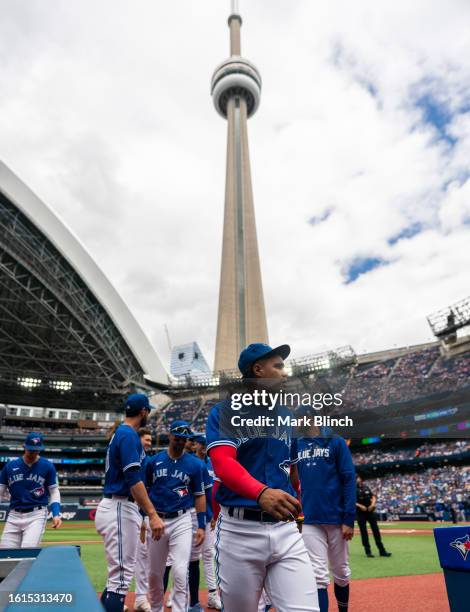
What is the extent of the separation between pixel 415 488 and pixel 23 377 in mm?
38707

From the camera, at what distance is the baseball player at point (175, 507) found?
14.9 ft

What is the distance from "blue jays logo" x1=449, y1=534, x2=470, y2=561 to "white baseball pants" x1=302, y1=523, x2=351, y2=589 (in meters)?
1.50

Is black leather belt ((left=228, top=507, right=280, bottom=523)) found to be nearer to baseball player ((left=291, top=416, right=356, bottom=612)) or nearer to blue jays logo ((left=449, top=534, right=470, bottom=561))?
blue jays logo ((left=449, top=534, right=470, bottom=561))

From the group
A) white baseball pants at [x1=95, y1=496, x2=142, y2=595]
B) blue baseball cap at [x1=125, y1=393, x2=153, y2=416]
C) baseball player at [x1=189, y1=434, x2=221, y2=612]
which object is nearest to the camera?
white baseball pants at [x1=95, y1=496, x2=142, y2=595]

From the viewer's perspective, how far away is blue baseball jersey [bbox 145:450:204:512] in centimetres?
499

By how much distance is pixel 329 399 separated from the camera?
3480 millimetres

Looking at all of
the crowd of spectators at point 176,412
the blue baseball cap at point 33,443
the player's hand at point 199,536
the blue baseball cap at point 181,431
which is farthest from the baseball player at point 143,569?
the crowd of spectators at point 176,412

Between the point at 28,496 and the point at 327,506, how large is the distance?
417 centimetres

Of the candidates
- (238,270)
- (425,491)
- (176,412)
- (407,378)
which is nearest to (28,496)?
(425,491)

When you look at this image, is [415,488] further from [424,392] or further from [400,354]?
[400,354]

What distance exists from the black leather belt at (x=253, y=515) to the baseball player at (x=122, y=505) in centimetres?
146

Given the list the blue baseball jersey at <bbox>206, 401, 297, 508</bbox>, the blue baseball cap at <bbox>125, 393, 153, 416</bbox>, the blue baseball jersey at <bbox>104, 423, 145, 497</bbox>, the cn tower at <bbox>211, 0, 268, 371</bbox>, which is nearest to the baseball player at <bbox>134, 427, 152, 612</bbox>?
the blue baseball jersey at <bbox>104, 423, 145, 497</bbox>

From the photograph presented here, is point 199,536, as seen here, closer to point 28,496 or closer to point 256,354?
point 28,496

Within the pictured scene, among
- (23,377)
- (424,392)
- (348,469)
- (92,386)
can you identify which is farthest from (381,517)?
(23,377)
